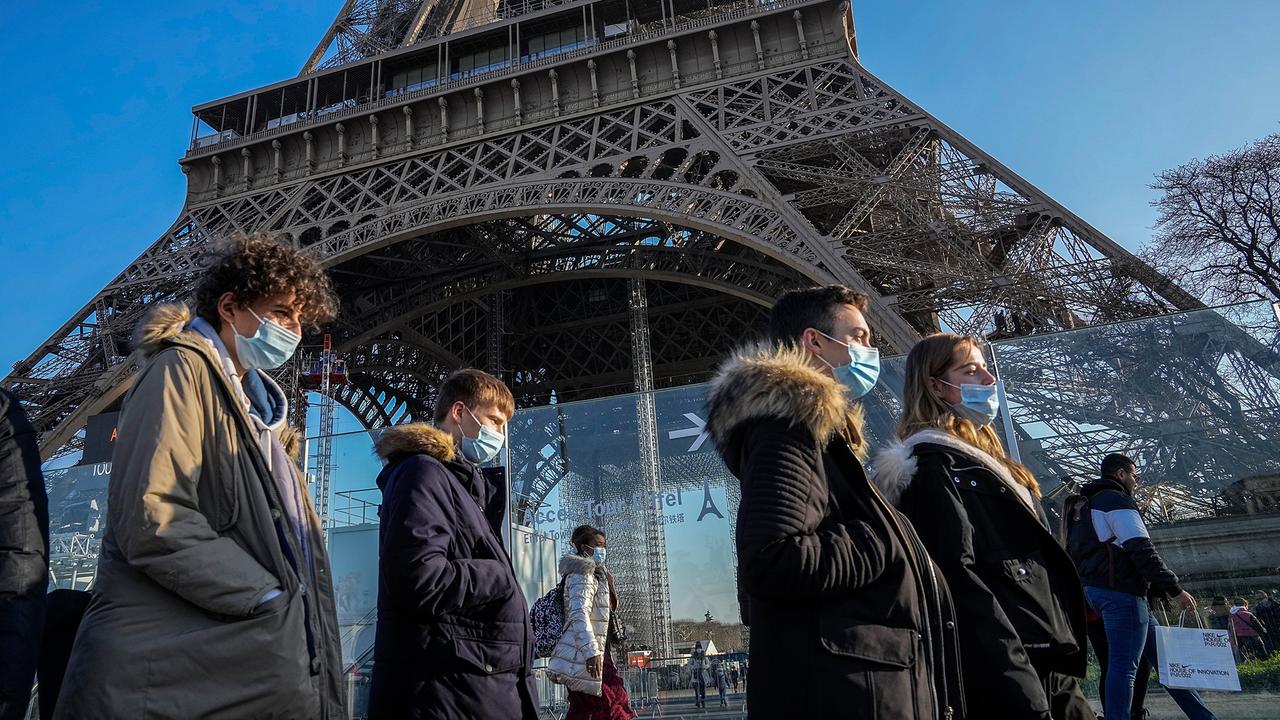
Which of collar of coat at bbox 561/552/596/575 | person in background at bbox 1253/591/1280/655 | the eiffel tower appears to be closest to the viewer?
person in background at bbox 1253/591/1280/655

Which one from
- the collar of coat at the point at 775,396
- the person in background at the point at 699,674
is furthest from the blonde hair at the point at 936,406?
the person in background at the point at 699,674

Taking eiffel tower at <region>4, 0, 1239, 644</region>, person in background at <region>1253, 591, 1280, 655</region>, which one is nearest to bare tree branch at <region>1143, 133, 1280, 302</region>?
eiffel tower at <region>4, 0, 1239, 644</region>

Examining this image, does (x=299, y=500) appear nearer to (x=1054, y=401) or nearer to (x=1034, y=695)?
(x=1034, y=695)

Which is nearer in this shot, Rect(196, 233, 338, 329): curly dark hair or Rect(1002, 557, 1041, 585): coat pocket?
Rect(1002, 557, 1041, 585): coat pocket

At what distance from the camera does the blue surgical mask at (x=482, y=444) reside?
3.03 metres

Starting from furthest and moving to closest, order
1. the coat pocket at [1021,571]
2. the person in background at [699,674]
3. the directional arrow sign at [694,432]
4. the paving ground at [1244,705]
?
the person in background at [699,674], the directional arrow sign at [694,432], the paving ground at [1244,705], the coat pocket at [1021,571]

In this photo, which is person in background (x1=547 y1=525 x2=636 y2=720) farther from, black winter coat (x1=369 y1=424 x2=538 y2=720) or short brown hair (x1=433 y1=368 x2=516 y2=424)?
black winter coat (x1=369 y1=424 x2=538 y2=720)

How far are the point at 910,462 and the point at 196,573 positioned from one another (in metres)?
1.62

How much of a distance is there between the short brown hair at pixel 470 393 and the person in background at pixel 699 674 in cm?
374

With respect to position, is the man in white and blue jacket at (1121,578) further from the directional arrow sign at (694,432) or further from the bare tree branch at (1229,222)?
the bare tree branch at (1229,222)

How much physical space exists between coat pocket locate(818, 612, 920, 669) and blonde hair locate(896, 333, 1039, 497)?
81 cm

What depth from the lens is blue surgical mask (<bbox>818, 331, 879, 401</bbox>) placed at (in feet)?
7.88

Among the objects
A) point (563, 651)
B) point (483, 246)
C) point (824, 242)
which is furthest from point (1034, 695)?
point (483, 246)

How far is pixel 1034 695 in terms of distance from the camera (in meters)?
1.84
